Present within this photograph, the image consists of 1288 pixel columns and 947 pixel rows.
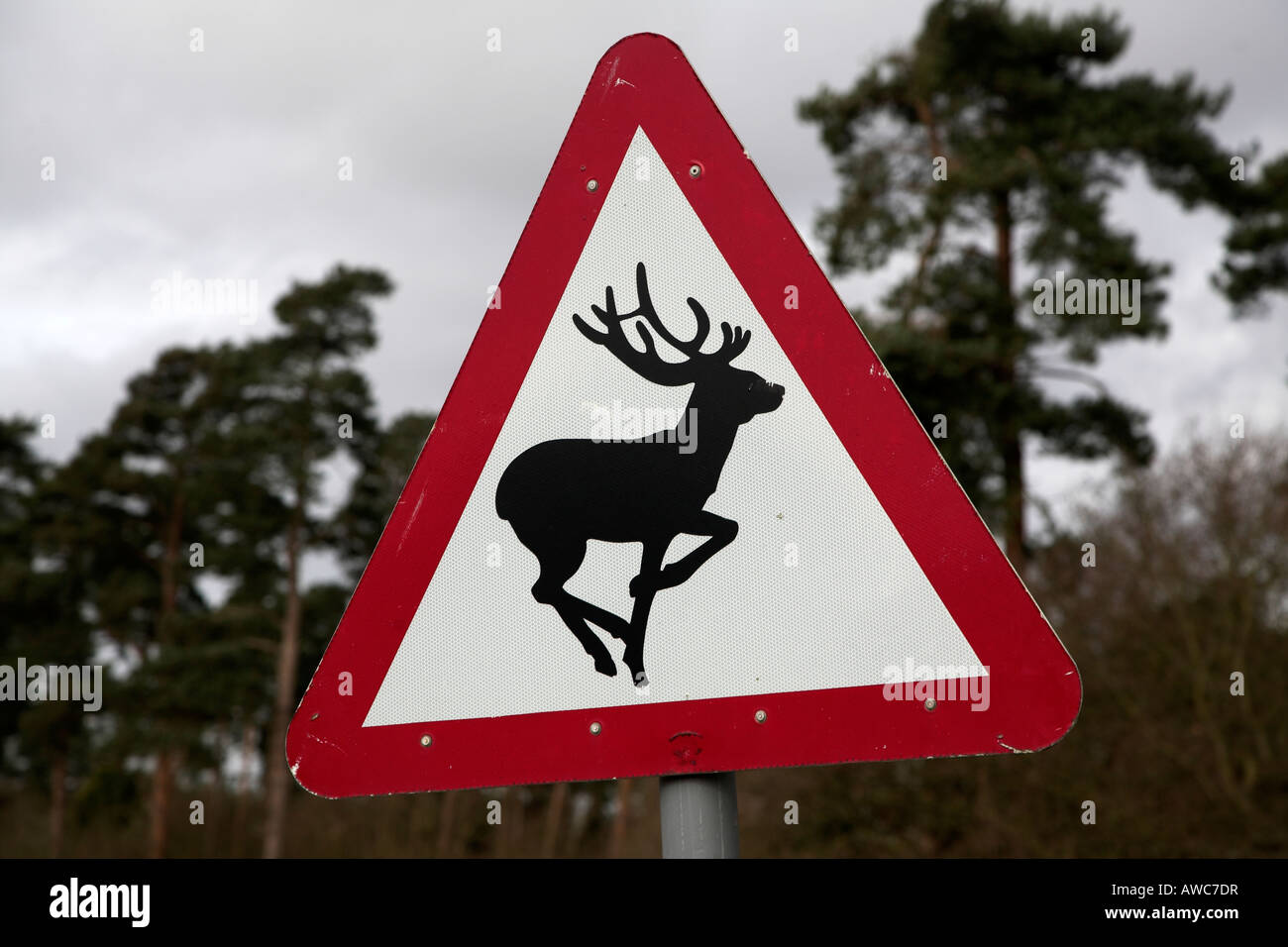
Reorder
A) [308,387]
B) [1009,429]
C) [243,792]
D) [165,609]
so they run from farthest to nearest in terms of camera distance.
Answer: [165,609], [243,792], [308,387], [1009,429]

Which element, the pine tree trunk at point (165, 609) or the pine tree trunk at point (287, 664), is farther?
the pine tree trunk at point (165, 609)

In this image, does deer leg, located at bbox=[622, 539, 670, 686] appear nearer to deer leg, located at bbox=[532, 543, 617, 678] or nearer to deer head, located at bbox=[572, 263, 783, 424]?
deer leg, located at bbox=[532, 543, 617, 678]

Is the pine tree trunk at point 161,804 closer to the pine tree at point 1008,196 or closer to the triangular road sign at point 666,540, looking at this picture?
the pine tree at point 1008,196

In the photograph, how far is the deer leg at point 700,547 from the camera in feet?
5.43

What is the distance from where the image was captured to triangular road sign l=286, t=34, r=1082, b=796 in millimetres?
1602

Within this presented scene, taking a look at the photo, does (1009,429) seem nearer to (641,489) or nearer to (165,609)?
(641,489)

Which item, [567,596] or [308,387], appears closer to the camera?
[567,596]

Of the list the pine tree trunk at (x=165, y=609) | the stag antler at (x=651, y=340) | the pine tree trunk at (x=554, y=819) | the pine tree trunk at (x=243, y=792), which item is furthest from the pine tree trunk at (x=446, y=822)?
the stag antler at (x=651, y=340)

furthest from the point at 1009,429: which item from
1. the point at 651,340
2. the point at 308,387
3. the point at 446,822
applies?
the point at 446,822

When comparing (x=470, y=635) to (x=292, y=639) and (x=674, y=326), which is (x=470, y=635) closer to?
(x=674, y=326)

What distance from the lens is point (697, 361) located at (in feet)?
5.68

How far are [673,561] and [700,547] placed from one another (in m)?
0.04
